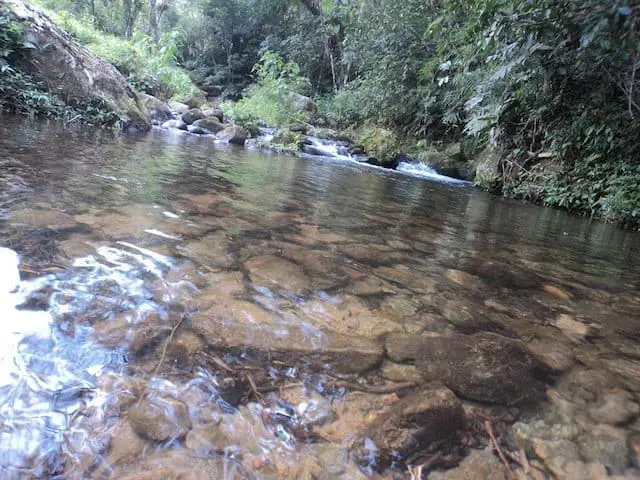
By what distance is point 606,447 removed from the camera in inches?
48.0

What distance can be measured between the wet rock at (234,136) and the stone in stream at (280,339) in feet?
32.7

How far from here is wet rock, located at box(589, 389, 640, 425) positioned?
135 cm

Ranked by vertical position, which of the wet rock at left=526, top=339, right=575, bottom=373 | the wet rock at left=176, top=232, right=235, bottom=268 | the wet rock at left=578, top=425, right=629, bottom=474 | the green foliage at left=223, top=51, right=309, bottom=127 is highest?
the green foliage at left=223, top=51, right=309, bottom=127

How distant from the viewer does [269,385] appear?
1.30 m

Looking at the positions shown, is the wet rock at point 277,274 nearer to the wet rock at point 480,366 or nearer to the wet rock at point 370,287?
the wet rock at point 370,287

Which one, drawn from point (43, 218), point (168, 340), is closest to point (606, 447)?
point (168, 340)

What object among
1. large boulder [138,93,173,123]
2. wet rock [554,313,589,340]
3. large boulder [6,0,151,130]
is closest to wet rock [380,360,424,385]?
wet rock [554,313,589,340]

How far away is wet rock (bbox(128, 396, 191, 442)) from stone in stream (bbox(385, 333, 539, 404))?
801 mm

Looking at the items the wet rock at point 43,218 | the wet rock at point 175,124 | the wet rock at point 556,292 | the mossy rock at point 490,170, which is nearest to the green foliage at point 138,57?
the wet rock at point 175,124

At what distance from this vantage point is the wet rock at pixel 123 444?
979 millimetres

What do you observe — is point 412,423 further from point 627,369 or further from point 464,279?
point 464,279

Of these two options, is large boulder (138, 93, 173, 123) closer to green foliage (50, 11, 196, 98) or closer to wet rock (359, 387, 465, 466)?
green foliage (50, 11, 196, 98)

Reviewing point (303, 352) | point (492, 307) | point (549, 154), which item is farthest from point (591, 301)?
point (549, 154)

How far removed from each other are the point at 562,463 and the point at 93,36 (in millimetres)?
19917
